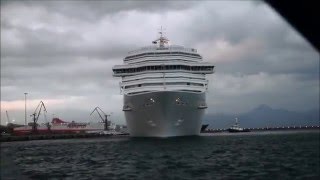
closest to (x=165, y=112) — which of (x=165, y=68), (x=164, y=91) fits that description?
(x=164, y=91)

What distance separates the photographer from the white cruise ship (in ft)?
215

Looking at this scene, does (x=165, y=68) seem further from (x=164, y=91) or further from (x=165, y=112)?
(x=165, y=112)

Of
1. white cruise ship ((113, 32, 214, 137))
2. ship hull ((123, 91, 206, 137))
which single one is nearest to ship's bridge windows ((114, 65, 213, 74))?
white cruise ship ((113, 32, 214, 137))

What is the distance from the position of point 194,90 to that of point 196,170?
137 ft

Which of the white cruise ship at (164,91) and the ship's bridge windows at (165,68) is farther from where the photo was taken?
the ship's bridge windows at (165,68)

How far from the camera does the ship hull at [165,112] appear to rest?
65.2 meters

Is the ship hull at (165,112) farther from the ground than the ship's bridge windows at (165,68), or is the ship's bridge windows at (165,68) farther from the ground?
the ship's bridge windows at (165,68)

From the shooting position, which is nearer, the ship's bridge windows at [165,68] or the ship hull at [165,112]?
the ship hull at [165,112]

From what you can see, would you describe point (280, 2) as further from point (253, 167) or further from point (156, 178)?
point (253, 167)

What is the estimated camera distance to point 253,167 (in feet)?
95.9

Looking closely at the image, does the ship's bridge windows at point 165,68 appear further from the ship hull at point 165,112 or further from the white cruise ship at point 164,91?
the ship hull at point 165,112

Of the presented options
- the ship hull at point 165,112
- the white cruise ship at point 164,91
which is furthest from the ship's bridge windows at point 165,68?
the ship hull at point 165,112

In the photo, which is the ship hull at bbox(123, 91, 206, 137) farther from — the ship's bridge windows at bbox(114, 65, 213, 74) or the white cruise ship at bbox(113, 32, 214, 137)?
the ship's bridge windows at bbox(114, 65, 213, 74)

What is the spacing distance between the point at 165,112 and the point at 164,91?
3.18 m
